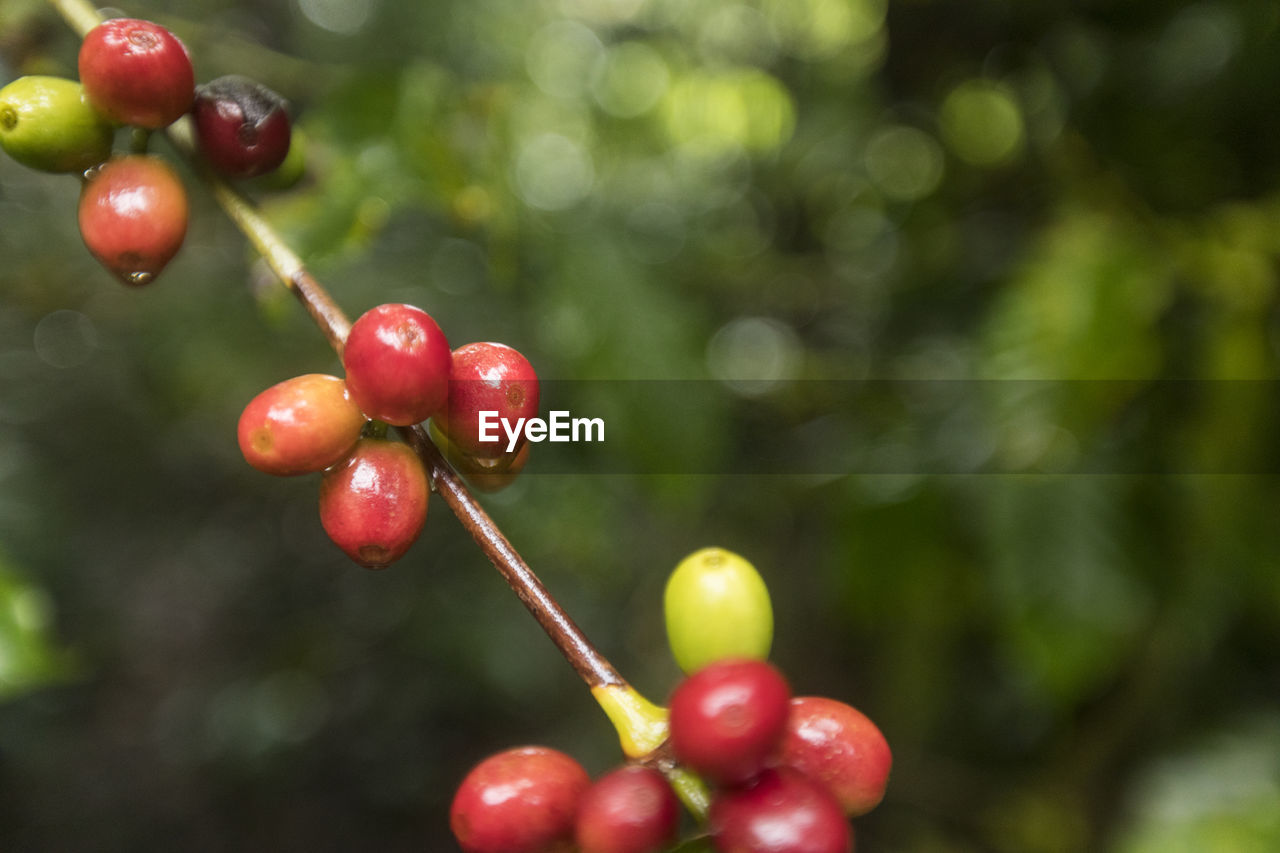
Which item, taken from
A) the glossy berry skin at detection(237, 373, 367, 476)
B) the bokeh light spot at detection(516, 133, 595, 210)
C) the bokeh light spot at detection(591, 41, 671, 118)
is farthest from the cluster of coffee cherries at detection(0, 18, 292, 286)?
the bokeh light spot at detection(591, 41, 671, 118)

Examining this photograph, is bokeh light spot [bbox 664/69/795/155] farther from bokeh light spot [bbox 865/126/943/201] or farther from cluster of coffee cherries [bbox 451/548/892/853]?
cluster of coffee cherries [bbox 451/548/892/853]

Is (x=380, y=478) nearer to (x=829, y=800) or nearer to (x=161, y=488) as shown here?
(x=829, y=800)

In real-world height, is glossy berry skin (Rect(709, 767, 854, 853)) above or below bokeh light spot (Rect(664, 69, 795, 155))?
below

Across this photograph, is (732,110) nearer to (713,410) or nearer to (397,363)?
(713,410)

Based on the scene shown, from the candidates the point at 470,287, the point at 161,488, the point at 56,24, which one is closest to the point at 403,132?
the point at 56,24

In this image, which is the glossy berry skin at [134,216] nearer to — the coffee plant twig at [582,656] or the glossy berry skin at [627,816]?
the coffee plant twig at [582,656]

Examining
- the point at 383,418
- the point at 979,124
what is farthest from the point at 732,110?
the point at 383,418
